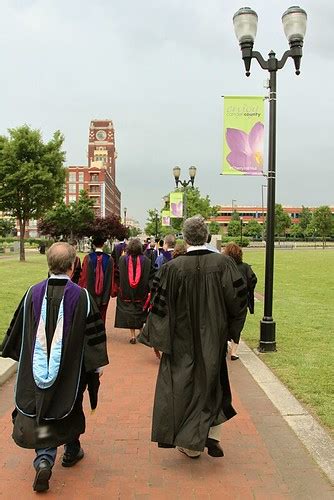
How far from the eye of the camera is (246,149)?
861cm

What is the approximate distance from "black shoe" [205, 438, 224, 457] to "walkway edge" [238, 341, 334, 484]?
76 cm

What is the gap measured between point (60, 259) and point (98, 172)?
144 metres

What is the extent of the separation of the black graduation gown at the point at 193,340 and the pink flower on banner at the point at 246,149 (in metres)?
4.59

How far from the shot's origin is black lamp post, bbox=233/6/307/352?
8125mm

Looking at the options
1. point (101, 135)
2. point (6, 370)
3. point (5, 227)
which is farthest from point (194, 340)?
point (101, 135)

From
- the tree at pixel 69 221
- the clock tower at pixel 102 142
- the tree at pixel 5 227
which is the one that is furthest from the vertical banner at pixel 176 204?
the clock tower at pixel 102 142

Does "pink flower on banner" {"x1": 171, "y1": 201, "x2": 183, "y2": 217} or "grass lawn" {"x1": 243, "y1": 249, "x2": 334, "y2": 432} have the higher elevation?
"pink flower on banner" {"x1": 171, "y1": 201, "x2": 183, "y2": 217}

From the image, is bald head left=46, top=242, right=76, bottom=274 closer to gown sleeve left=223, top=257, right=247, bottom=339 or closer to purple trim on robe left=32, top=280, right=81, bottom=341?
purple trim on robe left=32, top=280, right=81, bottom=341

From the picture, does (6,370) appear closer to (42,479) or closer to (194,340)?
(42,479)

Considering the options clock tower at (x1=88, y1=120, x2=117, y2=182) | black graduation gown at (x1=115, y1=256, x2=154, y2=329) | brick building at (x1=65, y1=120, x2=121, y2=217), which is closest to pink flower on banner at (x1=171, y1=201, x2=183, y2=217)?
black graduation gown at (x1=115, y1=256, x2=154, y2=329)

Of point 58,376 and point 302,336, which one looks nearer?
point 58,376

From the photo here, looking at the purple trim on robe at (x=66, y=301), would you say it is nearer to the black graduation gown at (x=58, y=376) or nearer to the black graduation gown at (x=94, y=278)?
the black graduation gown at (x=58, y=376)

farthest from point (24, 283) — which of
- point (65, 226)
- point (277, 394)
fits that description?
point (65, 226)

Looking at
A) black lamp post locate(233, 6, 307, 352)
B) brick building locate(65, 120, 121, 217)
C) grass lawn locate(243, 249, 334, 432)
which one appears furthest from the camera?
brick building locate(65, 120, 121, 217)
